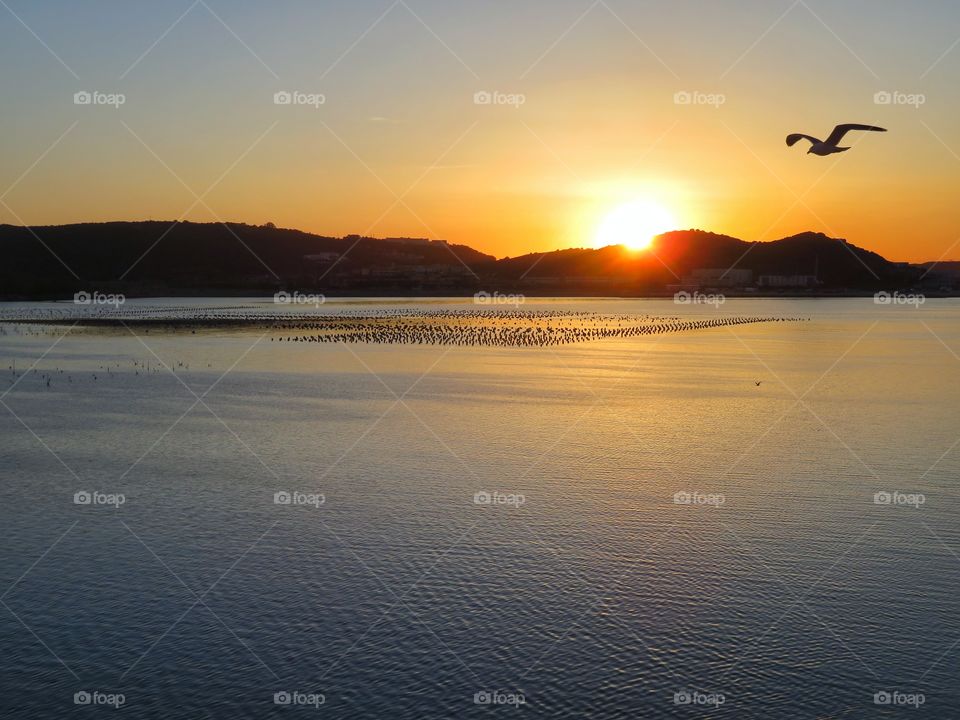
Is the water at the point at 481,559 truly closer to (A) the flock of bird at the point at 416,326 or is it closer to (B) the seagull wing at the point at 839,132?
(B) the seagull wing at the point at 839,132

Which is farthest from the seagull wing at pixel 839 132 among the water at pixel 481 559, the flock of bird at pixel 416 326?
the flock of bird at pixel 416 326

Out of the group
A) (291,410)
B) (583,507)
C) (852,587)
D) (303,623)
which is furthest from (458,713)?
(291,410)

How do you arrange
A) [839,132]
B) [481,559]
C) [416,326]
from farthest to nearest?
[416,326], [839,132], [481,559]

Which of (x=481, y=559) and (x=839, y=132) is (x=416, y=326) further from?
(x=481, y=559)

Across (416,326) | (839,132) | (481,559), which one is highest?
(416,326)

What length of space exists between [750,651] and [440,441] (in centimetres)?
1703

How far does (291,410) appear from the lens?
36.5 m

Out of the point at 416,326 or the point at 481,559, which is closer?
the point at 481,559

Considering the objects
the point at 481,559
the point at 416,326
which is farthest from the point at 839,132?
the point at 416,326

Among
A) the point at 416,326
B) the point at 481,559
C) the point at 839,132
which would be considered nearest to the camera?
the point at 481,559

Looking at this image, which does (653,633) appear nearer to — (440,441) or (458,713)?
(458,713)

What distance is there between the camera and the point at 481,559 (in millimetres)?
17750

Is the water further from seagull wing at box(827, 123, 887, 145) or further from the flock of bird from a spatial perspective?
the flock of bird

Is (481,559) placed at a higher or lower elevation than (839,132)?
lower
